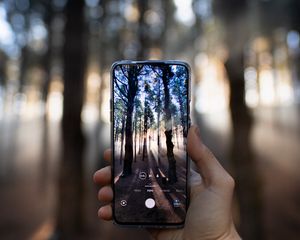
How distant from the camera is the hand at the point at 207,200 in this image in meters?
1.56

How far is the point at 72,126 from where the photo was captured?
317 inches

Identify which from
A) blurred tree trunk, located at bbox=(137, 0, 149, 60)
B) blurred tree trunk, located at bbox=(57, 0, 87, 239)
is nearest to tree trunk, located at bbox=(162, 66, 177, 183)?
blurred tree trunk, located at bbox=(57, 0, 87, 239)

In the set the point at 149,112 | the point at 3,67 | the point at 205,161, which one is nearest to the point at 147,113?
the point at 149,112

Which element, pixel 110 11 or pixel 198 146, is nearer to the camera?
pixel 198 146

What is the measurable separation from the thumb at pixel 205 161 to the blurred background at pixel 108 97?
0.75 m

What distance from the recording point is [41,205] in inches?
571

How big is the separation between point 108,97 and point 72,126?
247 inches

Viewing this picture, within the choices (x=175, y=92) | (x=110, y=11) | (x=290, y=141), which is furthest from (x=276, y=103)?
(x=175, y=92)

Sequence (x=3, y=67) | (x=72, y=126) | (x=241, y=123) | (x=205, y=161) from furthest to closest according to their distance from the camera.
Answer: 1. (x=3, y=67)
2. (x=72, y=126)
3. (x=241, y=123)
4. (x=205, y=161)

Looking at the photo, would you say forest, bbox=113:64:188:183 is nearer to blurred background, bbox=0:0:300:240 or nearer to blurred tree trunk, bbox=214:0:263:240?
blurred background, bbox=0:0:300:240

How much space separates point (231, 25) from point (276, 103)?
58.9ft

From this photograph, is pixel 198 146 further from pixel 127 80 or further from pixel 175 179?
pixel 127 80

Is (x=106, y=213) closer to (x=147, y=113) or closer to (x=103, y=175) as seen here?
(x=103, y=175)

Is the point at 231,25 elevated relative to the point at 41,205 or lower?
elevated
